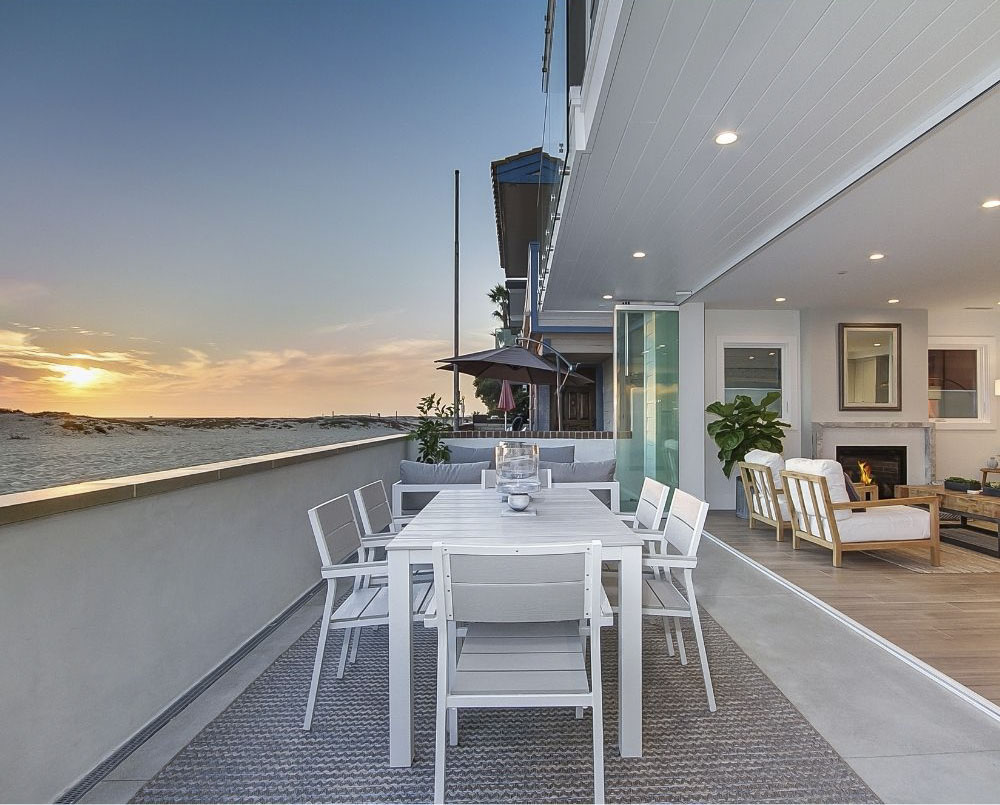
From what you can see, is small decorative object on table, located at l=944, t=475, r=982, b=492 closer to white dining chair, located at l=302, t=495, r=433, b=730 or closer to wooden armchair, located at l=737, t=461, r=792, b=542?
wooden armchair, located at l=737, t=461, r=792, b=542

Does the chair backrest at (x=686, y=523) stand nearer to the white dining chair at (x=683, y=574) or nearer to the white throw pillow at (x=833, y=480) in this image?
the white dining chair at (x=683, y=574)

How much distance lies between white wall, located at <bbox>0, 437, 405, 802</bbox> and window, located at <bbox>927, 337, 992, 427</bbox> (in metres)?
8.12

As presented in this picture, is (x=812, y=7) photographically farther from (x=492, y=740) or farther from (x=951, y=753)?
(x=492, y=740)

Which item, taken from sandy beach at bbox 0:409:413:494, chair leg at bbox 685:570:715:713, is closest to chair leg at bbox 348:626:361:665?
sandy beach at bbox 0:409:413:494

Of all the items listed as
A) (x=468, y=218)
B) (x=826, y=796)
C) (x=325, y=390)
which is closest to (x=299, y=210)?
(x=325, y=390)

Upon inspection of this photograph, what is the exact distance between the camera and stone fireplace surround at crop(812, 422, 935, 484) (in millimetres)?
6816

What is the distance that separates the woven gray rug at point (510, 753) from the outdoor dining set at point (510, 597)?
97 mm

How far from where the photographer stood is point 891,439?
6844 millimetres

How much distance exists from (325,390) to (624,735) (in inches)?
291

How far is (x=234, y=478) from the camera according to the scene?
2824 mm

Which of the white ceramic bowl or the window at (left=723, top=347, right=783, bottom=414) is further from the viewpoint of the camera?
the window at (left=723, top=347, right=783, bottom=414)

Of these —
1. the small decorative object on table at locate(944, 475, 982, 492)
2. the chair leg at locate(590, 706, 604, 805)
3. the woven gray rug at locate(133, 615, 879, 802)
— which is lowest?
the woven gray rug at locate(133, 615, 879, 802)

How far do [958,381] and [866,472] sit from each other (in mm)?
2223

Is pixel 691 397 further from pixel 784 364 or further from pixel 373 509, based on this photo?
pixel 373 509
